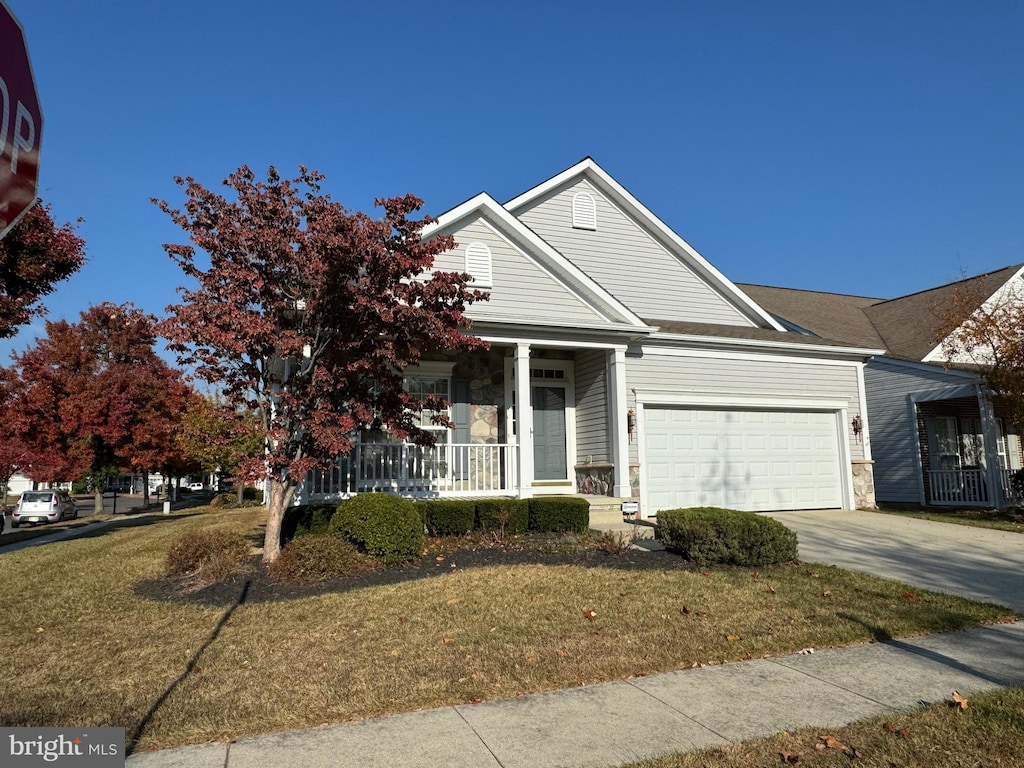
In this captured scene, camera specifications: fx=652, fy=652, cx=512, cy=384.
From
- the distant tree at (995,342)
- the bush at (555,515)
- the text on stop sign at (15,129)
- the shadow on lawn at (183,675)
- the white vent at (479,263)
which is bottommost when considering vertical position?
the shadow on lawn at (183,675)

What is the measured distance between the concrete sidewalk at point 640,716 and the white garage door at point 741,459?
26.0 ft

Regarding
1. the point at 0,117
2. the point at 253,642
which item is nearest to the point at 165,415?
the point at 253,642

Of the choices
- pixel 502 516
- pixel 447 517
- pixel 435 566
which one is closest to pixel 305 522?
pixel 447 517

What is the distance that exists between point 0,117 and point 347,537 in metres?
7.49

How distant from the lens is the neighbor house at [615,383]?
12.1m

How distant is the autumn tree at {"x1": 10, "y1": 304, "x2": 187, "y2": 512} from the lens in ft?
81.7

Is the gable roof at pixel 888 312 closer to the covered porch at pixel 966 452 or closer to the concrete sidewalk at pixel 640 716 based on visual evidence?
the covered porch at pixel 966 452

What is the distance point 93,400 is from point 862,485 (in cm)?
2636

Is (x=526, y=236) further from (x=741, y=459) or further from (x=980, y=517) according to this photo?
(x=980, y=517)

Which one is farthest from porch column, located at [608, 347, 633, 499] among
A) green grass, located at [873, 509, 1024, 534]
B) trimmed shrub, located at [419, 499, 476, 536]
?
green grass, located at [873, 509, 1024, 534]

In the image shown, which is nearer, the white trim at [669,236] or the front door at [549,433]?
the front door at [549,433]

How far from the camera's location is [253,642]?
5.58 meters

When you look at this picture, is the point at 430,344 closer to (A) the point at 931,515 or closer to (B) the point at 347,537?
(B) the point at 347,537

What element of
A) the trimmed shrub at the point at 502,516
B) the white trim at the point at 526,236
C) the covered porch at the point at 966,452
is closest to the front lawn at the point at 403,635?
the trimmed shrub at the point at 502,516
